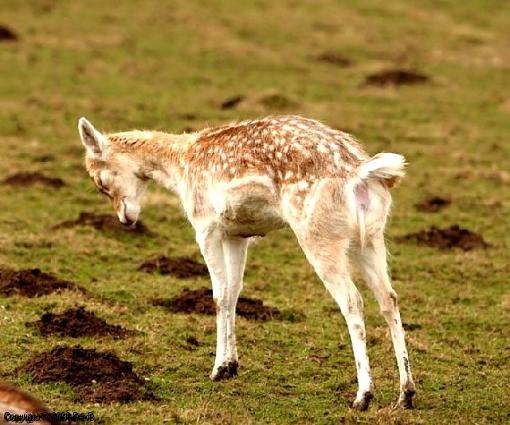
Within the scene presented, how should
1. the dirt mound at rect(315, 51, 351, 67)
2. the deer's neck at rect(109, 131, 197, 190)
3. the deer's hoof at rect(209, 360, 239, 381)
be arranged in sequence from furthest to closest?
1. the dirt mound at rect(315, 51, 351, 67)
2. the deer's neck at rect(109, 131, 197, 190)
3. the deer's hoof at rect(209, 360, 239, 381)

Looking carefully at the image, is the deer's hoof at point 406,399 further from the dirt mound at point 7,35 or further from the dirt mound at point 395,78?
the dirt mound at point 7,35

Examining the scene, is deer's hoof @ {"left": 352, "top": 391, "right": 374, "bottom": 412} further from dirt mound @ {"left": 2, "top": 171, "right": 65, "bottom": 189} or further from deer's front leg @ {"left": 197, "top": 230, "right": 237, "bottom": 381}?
dirt mound @ {"left": 2, "top": 171, "right": 65, "bottom": 189}

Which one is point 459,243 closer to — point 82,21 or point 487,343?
point 487,343

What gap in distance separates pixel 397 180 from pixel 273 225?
4.49 feet

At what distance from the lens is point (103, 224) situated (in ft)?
51.9

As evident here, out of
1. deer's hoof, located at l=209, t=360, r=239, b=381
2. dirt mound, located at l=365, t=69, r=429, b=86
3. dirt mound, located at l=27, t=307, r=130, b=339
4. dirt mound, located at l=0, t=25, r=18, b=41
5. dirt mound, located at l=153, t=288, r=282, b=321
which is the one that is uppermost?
deer's hoof, located at l=209, t=360, r=239, b=381

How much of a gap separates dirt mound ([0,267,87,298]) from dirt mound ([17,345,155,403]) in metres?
2.41

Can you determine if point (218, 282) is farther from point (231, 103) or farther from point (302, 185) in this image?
point (231, 103)

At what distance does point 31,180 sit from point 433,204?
272 inches

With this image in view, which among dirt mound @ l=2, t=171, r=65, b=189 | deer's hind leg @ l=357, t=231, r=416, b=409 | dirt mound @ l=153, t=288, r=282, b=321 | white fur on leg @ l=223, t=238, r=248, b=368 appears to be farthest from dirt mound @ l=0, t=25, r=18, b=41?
deer's hind leg @ l=357, t=231, r=416, b=409

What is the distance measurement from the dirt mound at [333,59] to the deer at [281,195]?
1833 cm

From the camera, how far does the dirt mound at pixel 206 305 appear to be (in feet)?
41.1

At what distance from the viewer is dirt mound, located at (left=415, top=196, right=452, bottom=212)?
1816 centimetres

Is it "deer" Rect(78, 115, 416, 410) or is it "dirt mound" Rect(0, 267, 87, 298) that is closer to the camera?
"deer" Rect(78, 115, 416, 410)
